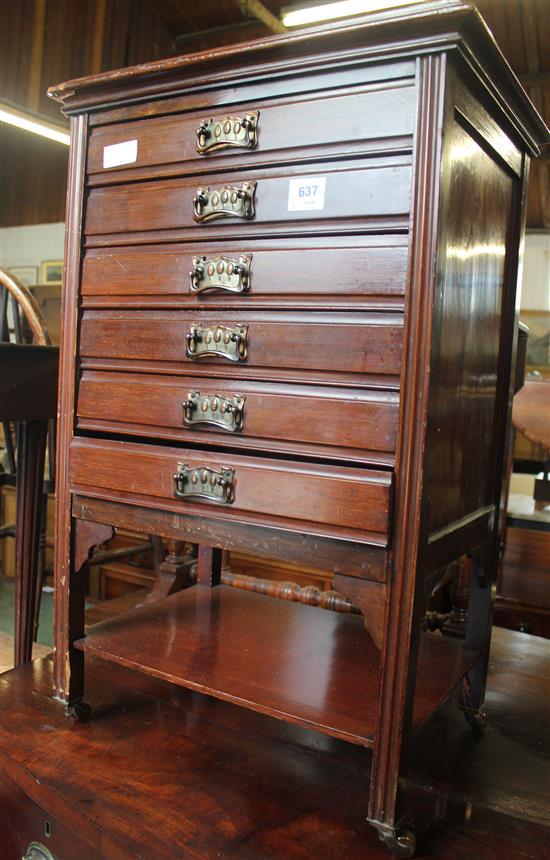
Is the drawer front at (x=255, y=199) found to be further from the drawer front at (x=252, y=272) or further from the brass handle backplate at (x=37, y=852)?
the brass handle backplate at (x=37, y=852)

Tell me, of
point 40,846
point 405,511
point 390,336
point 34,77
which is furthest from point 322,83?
point 34,77

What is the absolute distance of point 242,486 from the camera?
3.99ft

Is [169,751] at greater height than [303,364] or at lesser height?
lesser

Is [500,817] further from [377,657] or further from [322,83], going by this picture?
[322,83]

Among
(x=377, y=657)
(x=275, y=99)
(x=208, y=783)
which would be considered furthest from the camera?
(x=377, y=657)

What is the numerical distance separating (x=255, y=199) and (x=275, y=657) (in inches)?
34.9

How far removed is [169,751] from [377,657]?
1.50ft

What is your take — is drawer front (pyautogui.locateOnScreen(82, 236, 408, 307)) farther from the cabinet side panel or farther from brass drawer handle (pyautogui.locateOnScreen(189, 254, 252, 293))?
the cabinet side panel

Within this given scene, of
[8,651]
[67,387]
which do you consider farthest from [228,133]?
[8,651]

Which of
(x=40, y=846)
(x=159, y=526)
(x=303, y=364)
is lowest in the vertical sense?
(x=40, y=846)

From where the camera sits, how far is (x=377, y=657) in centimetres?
148

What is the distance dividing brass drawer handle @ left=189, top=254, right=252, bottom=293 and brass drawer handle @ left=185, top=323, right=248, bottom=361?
0.07 meters

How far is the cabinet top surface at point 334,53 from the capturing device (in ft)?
3.36

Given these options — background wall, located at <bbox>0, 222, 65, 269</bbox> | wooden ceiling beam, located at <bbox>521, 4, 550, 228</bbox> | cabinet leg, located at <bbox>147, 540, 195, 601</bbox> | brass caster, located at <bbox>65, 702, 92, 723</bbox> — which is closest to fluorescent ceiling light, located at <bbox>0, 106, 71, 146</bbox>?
background wall, located at <bbox>0, 222, 65, 269</bbox>
